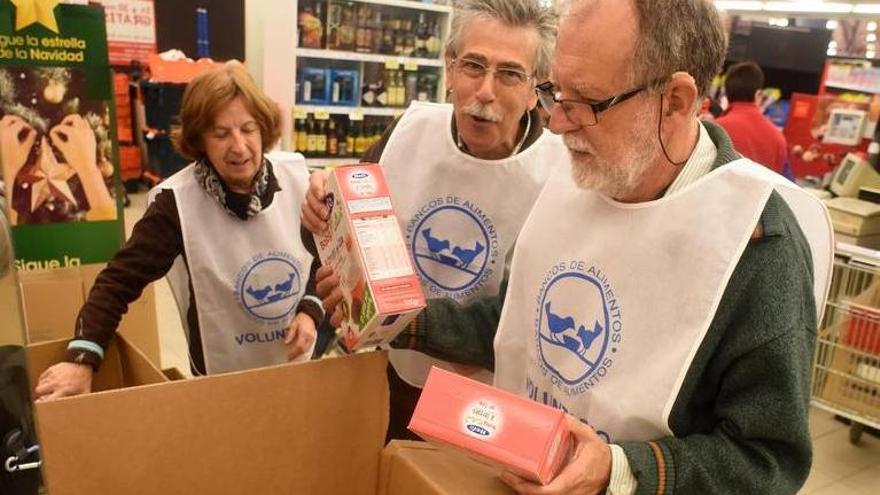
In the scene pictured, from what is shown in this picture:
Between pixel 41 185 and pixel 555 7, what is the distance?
6.20 ft

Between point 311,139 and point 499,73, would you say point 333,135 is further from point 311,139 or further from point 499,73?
point 499,73

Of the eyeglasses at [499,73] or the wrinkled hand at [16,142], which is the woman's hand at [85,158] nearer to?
the wrinkled hand at [16,142]

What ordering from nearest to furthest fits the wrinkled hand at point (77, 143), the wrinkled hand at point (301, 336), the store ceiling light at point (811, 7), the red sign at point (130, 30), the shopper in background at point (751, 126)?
→ 1. the wrinkled hand at point (301, 336)
2. the wrinkled hand at point (77, 143)
3. the shopper in background at point (751, 126)
4. the red sign at point (130, 30)
5. the store ceiling light at point (811, 7)

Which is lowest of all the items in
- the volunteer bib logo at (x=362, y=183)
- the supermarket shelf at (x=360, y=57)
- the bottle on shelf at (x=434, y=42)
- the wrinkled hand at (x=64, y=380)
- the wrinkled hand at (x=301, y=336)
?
the wrinkled hand at (x=301, y=336)

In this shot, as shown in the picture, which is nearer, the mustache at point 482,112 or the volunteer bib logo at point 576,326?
the volunteer bib logo at point 576,326

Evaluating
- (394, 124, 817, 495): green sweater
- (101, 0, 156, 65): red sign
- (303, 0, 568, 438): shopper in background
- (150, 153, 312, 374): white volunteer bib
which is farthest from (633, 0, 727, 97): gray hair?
(101, 0, 156, 65): red sign

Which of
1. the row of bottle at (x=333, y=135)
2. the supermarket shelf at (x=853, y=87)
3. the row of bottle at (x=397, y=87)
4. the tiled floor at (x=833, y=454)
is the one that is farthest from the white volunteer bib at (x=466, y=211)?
the supermarket shelf at (x=853, y=87)

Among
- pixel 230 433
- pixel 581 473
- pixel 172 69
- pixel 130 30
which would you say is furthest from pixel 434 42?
pixel 581 473

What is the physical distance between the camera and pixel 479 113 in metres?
1.52

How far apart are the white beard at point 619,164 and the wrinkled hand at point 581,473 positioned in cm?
41

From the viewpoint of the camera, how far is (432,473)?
1.04 metres

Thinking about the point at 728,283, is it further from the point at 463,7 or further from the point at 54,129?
the point at 54,129

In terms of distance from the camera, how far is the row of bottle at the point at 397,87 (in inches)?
233

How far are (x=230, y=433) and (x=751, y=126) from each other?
419cm
